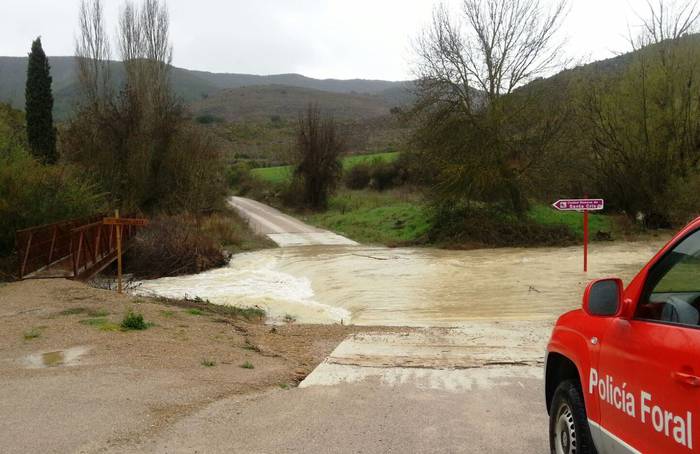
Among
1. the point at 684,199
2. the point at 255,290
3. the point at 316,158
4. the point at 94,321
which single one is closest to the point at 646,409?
the point at 94,321

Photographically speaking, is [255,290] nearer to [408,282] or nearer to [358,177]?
[408,282]

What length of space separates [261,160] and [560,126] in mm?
69199

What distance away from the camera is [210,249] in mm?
23672

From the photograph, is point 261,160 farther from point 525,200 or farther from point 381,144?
point 525,200

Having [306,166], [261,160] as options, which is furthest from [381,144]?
[306,166]

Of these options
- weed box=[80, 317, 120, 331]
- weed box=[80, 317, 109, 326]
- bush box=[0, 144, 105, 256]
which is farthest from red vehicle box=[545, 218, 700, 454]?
bush box=[0, 144, 105, 256]

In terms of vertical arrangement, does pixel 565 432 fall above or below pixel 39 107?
below

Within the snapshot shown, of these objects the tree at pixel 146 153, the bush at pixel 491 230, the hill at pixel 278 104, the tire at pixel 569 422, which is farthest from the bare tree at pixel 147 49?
the hill at pixel 278 104

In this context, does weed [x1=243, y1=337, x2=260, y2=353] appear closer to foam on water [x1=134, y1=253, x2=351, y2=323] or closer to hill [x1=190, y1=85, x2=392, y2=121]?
foam on water [x1=134, y1=253, x2=351, y2=323]

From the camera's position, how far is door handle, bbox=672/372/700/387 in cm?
267

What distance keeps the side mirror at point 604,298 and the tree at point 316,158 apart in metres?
48.4

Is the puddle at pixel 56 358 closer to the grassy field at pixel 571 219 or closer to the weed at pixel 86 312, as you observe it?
the weed at pixel 86 312

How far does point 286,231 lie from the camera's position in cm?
3812

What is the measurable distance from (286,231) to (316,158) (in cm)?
1547
